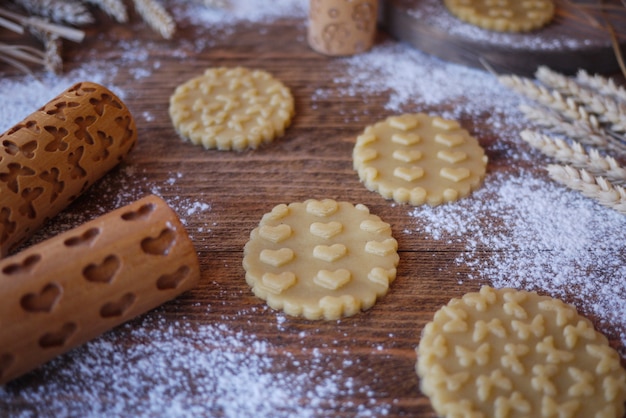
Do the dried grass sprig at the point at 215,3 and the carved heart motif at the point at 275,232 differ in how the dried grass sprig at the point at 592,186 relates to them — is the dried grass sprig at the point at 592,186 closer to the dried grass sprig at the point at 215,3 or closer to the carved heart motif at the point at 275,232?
the carved heart motif at the point at 275,232

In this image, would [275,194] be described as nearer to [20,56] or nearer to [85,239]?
[85,239]

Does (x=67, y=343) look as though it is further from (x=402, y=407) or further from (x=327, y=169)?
(x=327, y=169)

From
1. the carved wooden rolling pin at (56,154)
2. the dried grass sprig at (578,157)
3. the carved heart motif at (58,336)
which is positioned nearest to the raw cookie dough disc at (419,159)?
the dried grass sprig at (578,157)

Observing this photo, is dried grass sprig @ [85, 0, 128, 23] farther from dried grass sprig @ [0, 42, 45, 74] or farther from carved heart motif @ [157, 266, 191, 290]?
carved heart motif @ [157, 266, 191, 290]

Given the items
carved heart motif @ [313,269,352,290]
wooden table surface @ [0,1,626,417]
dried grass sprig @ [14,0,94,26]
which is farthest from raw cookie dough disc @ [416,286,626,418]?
dried grass sprig @ [14,0,94,26]

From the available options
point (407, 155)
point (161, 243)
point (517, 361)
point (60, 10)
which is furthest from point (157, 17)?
point (517, 361)

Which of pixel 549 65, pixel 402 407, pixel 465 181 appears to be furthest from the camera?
pixel 549 65

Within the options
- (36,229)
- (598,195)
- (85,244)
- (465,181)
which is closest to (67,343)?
(85,244)
